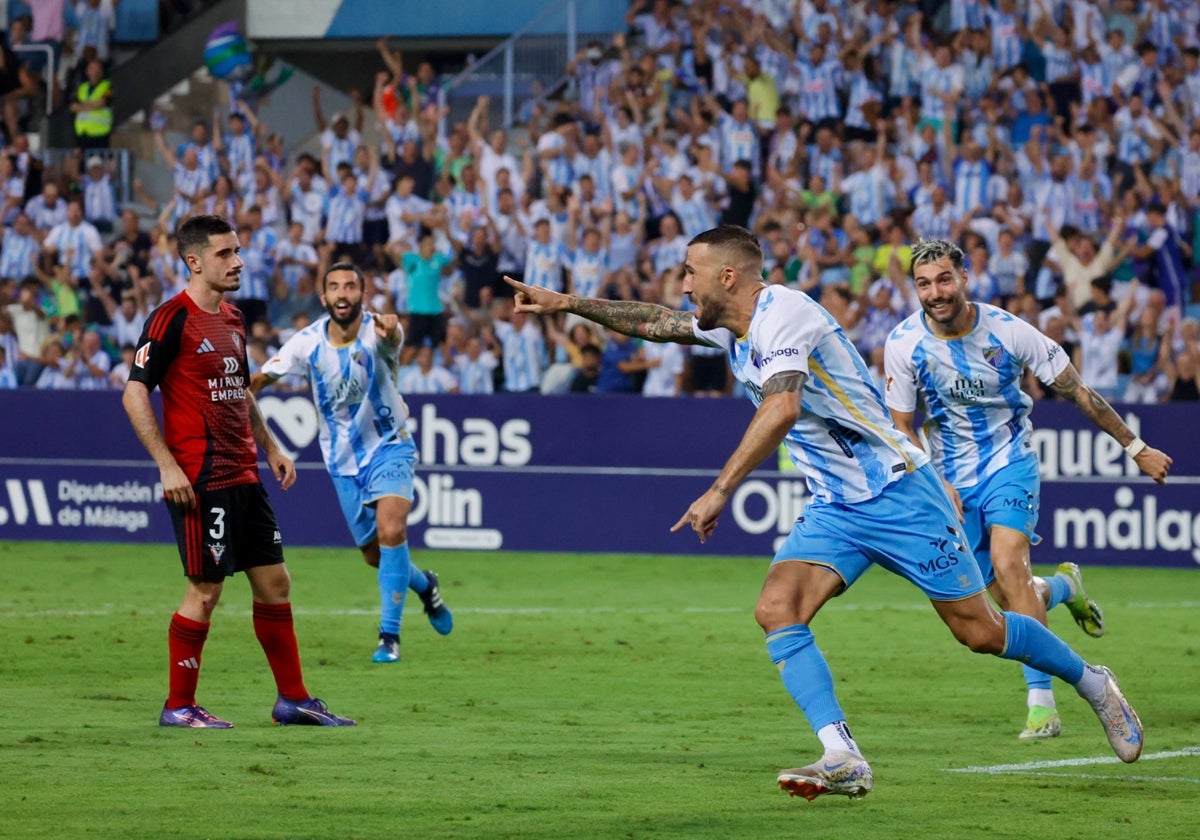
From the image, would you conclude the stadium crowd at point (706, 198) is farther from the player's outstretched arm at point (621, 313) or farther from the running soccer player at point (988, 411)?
the player's outstretched arm at point (621, 313)

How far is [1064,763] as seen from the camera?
809 cm

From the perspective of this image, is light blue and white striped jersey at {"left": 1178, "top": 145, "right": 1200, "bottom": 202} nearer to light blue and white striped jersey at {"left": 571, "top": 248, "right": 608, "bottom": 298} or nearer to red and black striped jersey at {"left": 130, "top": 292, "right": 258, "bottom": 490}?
light blue and white striped jersey at {"left": 571, "top": 248, "right": 608, "bottom": 298}

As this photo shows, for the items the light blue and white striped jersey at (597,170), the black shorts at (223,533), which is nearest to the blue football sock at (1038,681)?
the black shorts at (223,533)

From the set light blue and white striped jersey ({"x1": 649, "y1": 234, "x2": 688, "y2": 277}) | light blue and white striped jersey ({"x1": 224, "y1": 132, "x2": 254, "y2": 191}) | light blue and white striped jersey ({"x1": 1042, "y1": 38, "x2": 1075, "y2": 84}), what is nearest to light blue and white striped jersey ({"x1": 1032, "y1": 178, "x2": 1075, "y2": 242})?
light blue and white striped jersey ({"x1": 1042, "y1": 38, "x2": 1075, "y2": 84})

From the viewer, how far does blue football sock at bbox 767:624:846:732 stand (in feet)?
22.6

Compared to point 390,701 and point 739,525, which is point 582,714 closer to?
point 390,701

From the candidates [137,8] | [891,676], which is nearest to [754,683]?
[891,676]

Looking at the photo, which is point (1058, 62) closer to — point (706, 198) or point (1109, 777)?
point (706, 198)

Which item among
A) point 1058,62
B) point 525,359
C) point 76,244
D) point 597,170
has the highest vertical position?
point 1058,62

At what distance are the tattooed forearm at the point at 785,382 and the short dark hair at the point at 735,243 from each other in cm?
55

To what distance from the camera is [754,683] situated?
10.7 meters

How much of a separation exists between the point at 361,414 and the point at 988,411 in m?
4.49

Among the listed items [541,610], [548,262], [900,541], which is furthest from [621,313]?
[548,262]

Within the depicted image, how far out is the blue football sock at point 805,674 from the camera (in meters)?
6.89
